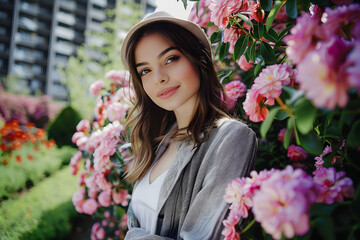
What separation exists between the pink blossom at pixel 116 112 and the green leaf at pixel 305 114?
5.16 ft

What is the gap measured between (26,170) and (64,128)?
15.8 ft

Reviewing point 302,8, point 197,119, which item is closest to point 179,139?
point 197,119

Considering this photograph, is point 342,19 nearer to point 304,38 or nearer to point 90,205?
point 304,38

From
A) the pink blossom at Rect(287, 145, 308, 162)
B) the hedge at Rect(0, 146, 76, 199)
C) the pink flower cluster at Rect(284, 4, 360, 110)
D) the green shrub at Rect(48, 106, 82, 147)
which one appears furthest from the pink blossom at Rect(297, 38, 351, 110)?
the green shrub at Rect(48, 106, 82, 147)

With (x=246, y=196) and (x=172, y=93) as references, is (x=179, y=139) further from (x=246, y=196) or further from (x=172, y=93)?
(x=246, y=196)

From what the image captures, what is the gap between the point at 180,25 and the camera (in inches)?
55.1

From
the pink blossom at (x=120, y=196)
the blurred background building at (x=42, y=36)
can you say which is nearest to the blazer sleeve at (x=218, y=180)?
the pink blossom at (x=120, y=196)

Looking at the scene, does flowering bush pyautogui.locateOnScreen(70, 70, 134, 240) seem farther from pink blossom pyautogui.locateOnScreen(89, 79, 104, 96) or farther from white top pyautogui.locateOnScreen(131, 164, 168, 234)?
white top pyautogui.locateOnScreen(131, 164, 168, 234)

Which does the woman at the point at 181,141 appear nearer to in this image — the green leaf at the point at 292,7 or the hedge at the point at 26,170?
the green leaf at the point at 292,7

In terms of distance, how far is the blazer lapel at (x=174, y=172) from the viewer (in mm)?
1213

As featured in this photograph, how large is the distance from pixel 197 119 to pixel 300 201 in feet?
3.09

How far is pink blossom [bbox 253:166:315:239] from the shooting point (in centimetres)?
44

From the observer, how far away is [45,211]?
3.42 meters

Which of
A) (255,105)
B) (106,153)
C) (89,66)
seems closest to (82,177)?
(106,153)
